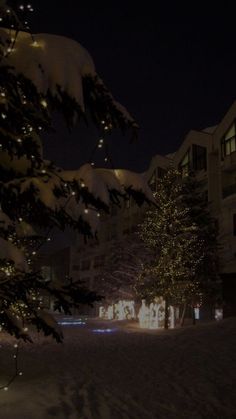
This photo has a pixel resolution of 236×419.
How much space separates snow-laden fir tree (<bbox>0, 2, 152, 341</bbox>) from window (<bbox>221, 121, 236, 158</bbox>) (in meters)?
33.0

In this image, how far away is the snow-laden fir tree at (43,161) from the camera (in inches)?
145

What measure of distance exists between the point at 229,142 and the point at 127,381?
28.0 m

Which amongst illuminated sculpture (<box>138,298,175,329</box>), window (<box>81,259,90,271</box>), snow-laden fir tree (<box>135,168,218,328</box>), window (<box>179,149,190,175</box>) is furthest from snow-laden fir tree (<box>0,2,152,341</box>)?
window (<box>81,259,90,271</box>)

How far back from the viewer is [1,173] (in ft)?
13.2

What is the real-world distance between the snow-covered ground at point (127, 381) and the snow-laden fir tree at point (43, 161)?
4.19 m

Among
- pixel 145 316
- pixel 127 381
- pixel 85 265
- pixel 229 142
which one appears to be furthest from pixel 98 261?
pixel 127 381

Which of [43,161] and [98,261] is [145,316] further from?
[98,261]

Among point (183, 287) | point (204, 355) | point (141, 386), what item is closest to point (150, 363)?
point (204, 355)

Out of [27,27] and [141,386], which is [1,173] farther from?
[141,386]

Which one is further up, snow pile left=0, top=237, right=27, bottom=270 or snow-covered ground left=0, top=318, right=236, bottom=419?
snow pile left=0, top=237, right=27, bottom=270

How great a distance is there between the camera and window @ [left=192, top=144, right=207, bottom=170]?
40213 millimetres

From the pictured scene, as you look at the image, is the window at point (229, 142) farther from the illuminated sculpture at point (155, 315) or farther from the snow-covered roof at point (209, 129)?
the illuminated sculpture at point (155, 315)

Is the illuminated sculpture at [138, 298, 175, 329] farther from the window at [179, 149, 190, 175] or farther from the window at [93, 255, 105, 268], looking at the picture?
the window at [93, 255, 105, 268]

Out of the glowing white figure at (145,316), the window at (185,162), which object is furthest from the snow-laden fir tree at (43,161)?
the window at (185,162)
